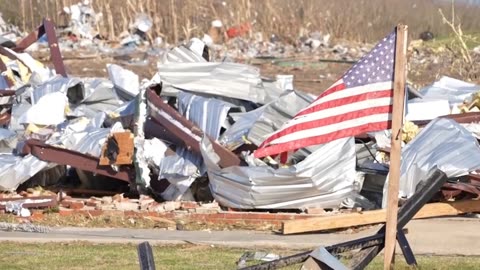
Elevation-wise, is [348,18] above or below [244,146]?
below

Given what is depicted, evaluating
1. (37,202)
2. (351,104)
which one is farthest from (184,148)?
(351,104)

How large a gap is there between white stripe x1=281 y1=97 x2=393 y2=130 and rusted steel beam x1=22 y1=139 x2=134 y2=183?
581cm

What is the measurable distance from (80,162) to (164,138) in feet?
3.69

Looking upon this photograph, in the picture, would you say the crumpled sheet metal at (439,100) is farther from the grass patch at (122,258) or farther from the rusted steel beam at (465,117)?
the grass patch at (122,258)

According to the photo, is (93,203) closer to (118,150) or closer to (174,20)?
(118,150)

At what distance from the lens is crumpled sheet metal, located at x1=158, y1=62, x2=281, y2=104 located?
1472cm

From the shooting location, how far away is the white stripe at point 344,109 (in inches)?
317

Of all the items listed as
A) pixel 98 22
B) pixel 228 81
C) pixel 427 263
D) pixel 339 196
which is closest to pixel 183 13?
pixel 98 22

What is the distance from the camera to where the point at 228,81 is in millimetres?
14836

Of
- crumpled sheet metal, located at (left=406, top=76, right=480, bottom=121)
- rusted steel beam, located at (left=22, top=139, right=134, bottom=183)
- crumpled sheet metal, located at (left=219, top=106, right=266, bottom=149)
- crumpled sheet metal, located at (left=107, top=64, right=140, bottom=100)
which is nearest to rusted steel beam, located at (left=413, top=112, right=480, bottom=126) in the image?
crumpled sheet metal, located at (left=406, top=76, right=480, bottom=121)

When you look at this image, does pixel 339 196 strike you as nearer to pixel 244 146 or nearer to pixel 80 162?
pixel 244 146

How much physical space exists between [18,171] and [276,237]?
4139 millimetres

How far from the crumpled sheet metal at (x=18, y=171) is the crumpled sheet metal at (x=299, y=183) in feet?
8.95

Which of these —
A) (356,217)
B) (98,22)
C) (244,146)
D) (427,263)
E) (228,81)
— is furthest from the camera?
(98,22)
